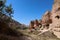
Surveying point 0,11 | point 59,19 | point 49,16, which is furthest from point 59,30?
point 49,16

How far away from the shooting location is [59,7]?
64.4ft

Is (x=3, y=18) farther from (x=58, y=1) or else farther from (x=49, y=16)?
(x=49, y=16)

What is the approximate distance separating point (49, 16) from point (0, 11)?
704 inches

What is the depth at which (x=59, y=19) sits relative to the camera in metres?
18.0

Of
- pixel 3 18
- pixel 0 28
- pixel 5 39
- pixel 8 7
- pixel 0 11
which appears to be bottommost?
pixel 5 39

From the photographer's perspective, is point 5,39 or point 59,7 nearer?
point 5,39

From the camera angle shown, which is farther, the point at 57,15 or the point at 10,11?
the point at 57,15

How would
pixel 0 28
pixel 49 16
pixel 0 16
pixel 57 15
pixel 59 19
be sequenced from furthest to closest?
pixel 49 16
pixel 57 15
pixel 59 19
pixel 0 16
pixel 0 28

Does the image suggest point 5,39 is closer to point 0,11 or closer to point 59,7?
point 0,11

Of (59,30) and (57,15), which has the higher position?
(57,15)

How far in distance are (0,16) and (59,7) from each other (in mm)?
11351

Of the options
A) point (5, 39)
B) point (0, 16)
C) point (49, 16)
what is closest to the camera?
point (5, 39)

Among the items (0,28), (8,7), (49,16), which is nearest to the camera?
(0,28)

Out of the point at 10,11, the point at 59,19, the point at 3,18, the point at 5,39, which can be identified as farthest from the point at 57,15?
the point at 5,39
